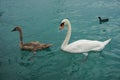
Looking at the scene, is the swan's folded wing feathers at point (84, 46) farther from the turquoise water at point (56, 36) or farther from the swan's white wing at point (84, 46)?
the turquoise water at point (56, 36)

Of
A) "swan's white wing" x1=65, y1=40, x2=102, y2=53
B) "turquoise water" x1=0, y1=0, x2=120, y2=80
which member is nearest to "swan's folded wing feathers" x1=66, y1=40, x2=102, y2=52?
"swan's white wing" x1=65, y1=40, x2=102, y2=53

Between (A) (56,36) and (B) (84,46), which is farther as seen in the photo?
(A) (56,36)

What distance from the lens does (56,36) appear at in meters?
10.1

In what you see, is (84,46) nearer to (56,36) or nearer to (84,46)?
(84,46)

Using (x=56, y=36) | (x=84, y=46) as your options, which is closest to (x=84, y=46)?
(x=84, y=46)

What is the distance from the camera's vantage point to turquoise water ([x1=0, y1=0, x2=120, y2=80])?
25.1 ft

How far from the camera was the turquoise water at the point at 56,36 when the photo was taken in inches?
302

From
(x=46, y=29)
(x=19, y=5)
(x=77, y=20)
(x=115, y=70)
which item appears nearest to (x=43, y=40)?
(x=46, y=29)

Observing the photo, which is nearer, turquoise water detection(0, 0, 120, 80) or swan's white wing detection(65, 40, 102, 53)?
turquoise water detection(0, 0, 120, 80)

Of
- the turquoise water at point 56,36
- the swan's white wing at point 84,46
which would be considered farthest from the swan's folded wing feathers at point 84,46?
the turquoise water at point 56,36

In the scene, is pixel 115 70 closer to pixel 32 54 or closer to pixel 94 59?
pixel 94 59

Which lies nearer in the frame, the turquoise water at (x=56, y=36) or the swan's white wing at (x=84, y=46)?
the turquoise water at (x=56, y=36)

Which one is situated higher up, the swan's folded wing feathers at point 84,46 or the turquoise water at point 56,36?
the swan's folded wing feathers at point 84,46

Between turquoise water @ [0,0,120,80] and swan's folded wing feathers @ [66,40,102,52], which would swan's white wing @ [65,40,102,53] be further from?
turquoise water @ [0,0,120,80]
